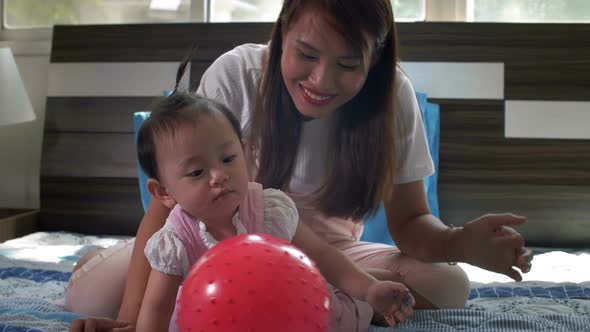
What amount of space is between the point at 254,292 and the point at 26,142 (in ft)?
8.28

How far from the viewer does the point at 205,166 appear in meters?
1.03

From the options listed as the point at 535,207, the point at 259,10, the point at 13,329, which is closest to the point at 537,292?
the point at 535,207

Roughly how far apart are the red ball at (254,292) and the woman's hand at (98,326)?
250mm

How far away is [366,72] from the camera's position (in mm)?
1213

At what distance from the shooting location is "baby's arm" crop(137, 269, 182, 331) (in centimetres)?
100

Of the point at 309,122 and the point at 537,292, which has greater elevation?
the point at 309,122

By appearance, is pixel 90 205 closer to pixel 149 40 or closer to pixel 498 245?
pixel 149 40

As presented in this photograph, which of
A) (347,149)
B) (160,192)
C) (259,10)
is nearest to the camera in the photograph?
(160,192)

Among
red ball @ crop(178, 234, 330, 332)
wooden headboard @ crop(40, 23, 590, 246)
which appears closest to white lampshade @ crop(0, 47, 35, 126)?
wooden headboard @ crop(40, 23, 590, 246)

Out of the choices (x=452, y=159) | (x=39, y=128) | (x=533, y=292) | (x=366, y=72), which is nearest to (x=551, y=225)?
(x=452, y=159)

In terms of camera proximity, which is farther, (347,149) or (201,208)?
(347,149)

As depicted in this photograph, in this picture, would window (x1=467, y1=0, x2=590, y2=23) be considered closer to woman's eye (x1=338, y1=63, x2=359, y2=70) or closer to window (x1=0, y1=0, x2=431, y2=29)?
window (x1=0, y1=0, x2=431, y2=29)

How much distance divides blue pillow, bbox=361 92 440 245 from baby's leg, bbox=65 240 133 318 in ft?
3.14

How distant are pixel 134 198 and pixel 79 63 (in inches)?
24.9
